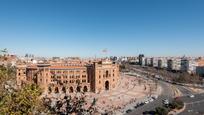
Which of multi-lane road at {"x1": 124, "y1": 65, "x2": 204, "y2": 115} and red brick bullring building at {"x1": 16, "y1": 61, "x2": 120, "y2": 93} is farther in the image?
red brick bullring building at {"x1": 16, "y1": 61, "x2": 120, "y2": 93}

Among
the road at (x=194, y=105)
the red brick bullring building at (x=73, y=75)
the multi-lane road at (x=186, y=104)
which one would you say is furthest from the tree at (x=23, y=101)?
the red brick bullring building at (x=73, y=75)

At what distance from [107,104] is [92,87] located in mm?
19421

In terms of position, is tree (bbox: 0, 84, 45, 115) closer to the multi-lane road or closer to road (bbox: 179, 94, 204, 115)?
the multi-lane road

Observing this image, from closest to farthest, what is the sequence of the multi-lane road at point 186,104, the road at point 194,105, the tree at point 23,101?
1. the tree at point 23,101
2. the road at point 194,105
3. the multi-lane road at point 186,104

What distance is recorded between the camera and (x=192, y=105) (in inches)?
2874

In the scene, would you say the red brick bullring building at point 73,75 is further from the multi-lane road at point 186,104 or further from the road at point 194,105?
the road at point 194,105

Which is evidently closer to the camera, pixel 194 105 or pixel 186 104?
pixel 194 105

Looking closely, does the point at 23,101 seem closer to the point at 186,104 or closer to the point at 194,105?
the point at 194,105

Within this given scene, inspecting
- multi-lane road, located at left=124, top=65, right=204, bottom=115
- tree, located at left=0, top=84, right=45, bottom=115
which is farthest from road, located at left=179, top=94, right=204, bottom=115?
tree, located at left=0, top=84, right=45, bottom=115

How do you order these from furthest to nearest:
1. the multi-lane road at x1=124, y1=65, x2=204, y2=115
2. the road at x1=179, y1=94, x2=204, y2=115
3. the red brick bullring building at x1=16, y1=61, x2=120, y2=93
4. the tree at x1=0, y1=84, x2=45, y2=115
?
1. the red brick bullring building at x1=16, y1=61, x2=120, y2=93
2. the multi-lane road at x1=124, y1=65, x2=204, y2=115
3. the road at x1=179, y1=94, x2=204, y2=115
4. the tree at x1=0, y1=84, x2=45, y2=115

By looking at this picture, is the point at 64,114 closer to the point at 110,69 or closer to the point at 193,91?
the point at 110,69

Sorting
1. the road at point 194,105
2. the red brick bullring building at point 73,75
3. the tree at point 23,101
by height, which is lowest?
A: the road at point 194,105

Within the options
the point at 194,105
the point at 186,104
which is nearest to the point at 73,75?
the point at 186,104

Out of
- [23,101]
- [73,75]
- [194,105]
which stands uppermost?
[23,101]
